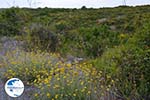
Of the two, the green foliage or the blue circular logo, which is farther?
the green foliage

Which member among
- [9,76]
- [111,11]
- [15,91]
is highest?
[15,91]

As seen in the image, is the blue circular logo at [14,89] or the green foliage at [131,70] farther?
the green foliage at [131,70]

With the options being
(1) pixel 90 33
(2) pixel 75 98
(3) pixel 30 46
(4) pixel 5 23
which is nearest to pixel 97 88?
(2) pixel 75 98

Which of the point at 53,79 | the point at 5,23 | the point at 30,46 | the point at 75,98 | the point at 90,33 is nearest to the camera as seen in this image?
the point at 75,98

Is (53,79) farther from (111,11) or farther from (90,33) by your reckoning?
(111,11)

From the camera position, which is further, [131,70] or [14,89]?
[131,70]

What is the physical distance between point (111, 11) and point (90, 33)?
2382 cm

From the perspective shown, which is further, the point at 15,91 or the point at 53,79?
the point at 53,79

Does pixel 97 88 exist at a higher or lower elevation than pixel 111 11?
higher

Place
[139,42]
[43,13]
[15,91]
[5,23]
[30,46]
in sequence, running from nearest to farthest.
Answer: [15,91]
[139,42]
[30,46]
[5,23]
[43,13]

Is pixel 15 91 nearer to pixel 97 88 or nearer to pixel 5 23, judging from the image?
pixel 97 88

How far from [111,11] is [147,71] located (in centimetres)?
3242

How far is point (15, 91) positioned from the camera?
4922mm

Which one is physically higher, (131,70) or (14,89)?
(14,89)
